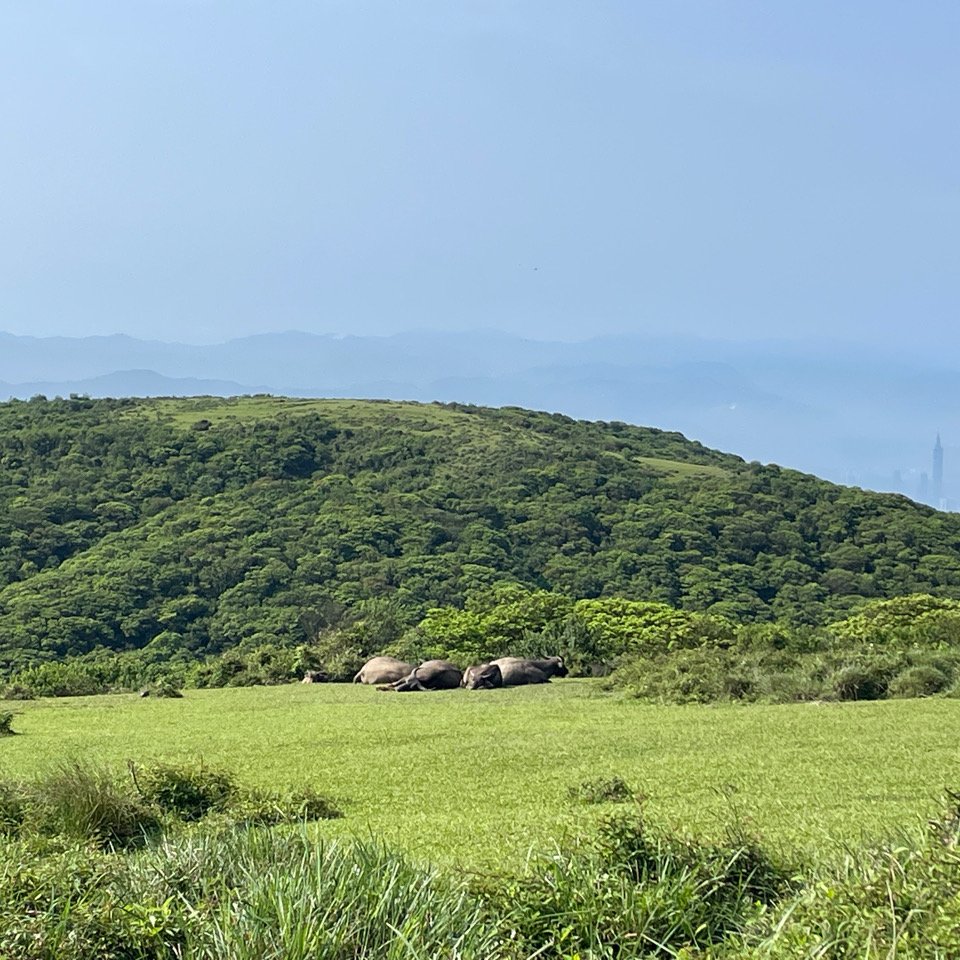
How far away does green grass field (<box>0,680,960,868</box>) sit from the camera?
8.57 metres

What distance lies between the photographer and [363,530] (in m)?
57.3

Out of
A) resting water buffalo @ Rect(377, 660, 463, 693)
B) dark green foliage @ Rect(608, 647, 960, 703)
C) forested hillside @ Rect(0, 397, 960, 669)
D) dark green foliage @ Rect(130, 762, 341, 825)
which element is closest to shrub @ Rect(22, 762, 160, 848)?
dark green foliage @ Rect(130, 762, 341, 825)

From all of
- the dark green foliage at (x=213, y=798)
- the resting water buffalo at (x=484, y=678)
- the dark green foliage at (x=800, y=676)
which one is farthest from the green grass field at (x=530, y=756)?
the resting water buffalo at (x=484, y=678)

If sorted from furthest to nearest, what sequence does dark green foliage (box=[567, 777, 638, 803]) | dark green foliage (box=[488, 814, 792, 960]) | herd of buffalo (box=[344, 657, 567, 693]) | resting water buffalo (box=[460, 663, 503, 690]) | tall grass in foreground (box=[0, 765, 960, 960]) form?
herd of buffalo (box=[344, 657, 567, 693]) < resting water buffalo (box=[460, 663, 503, 690]) < dark green foliage (box=[567, 777, 638, 803]) < dark green foliage (box=[488, 814, 792, 960]) < tall grass in foreground (box=[0, 765, 960, 960])

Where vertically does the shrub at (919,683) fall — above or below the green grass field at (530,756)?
above

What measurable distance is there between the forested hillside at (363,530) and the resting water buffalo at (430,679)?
67.8 feet

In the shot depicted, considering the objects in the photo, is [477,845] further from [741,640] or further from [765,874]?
[741,640]

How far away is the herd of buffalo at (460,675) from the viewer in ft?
79.1

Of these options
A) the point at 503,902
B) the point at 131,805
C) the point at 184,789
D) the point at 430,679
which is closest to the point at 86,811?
the point at 131,805

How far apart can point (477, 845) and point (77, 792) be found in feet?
9.51

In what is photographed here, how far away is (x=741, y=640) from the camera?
82.8 feet

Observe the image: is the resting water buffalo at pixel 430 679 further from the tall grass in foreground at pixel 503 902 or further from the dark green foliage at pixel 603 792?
the tall grass in foreground at pixel 503 902

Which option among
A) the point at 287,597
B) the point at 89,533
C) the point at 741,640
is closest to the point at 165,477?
the point at 89,533

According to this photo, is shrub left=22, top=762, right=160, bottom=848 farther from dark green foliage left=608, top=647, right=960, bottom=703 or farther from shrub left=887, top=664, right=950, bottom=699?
shrub left=887, top=664, right=950, bottom=699
